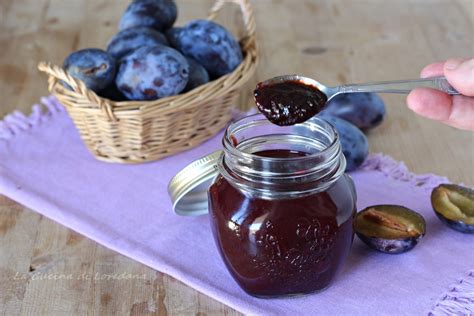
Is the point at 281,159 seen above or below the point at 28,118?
above

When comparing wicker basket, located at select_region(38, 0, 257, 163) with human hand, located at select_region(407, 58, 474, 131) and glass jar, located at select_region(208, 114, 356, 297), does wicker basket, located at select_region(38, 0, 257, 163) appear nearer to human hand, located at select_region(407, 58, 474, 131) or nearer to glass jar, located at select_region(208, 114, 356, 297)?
glass jar, located at select_region(208, 114, 356, 297)

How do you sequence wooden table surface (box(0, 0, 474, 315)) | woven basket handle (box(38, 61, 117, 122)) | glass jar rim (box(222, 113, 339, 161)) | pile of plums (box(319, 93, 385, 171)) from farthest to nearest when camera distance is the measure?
pile of plums (box(319, 93, 385, 171)), woven basket handle (box(38, 61, 117, 122)), wooden table surface (box(0, 0, 474, 315)), glass jar rim (box(222, 113, 339, 161))

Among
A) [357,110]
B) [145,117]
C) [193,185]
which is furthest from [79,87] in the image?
[357,110]

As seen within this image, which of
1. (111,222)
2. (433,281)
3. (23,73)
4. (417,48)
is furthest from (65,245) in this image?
(417,48)

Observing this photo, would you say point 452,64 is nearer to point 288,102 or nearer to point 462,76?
point 462,76

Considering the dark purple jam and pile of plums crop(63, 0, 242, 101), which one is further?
pile of plums crop(63, 0, 242, 101)

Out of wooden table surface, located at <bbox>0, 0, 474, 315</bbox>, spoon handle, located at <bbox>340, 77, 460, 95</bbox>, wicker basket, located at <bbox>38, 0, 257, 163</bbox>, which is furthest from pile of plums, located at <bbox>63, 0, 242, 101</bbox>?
spoon handle, located at <bbox>340, 77, 460, 95</bbox>
